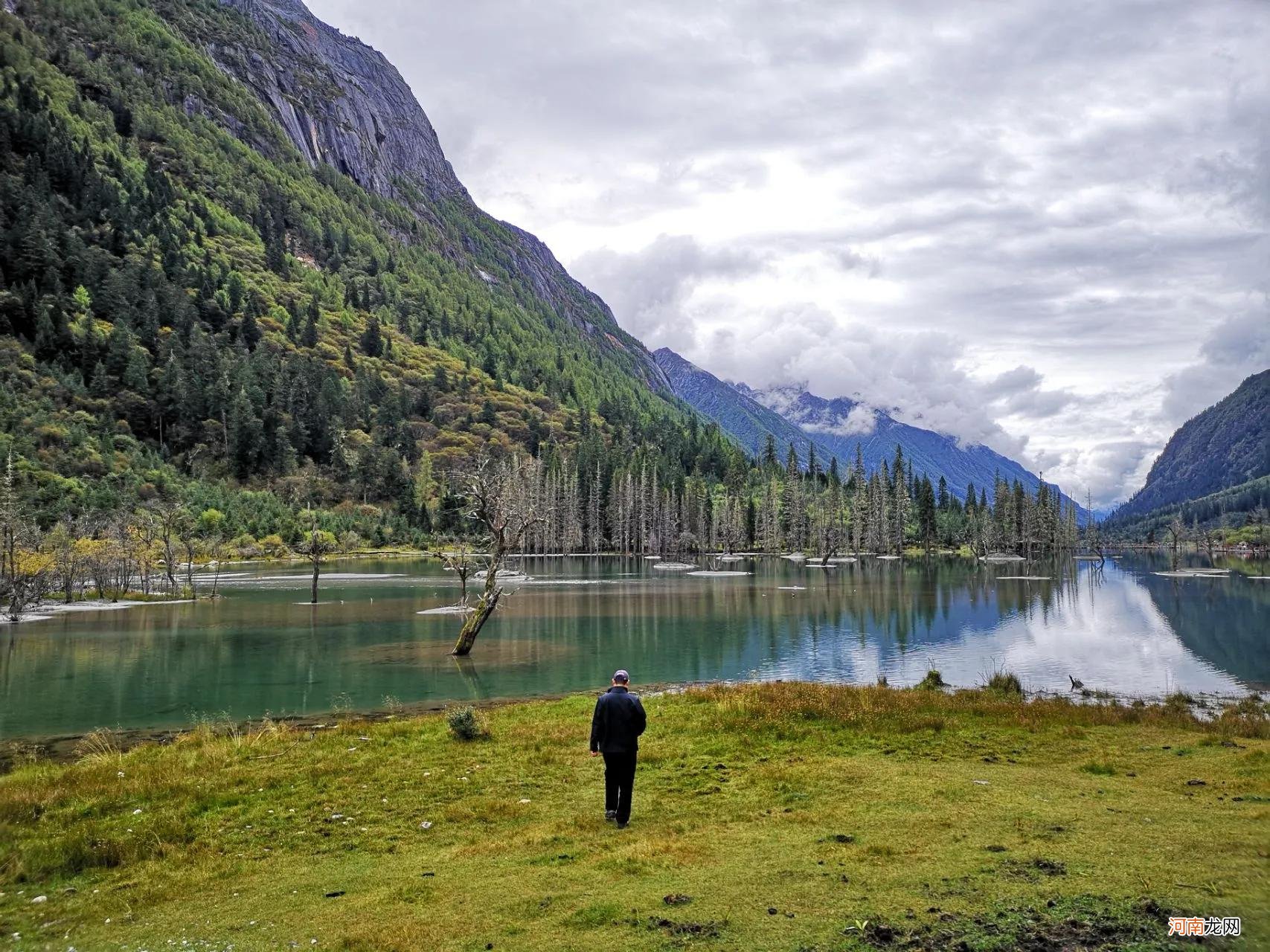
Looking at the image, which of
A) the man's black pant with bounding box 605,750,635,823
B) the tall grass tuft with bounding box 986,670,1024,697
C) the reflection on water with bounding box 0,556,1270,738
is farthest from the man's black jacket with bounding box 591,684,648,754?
the tall grass tuft with bounding box 986,670,1024,697

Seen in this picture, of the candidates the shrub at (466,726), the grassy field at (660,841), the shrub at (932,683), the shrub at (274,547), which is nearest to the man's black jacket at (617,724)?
the grassy field at (660,841)

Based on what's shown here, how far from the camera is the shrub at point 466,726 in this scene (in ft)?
72.3

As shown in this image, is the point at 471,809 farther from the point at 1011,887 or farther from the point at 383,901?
the point at 1011,887

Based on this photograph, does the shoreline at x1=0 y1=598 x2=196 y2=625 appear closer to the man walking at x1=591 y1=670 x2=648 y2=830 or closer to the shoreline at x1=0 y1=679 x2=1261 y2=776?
the shoreline at x1=0 y1=679 x2=1261 y2=776

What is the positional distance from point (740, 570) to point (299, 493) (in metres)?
93.2

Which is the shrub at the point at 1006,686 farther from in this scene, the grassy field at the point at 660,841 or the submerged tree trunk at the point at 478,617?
the submerged tree trunk at the point at 478,617

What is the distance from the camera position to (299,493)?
163 m

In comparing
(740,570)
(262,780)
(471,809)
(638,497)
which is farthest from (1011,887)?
(638,497)

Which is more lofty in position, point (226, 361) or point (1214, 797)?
point (226, 361)

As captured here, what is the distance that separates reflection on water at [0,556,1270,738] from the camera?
115ft

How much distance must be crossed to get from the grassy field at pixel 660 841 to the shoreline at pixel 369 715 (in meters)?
2.90

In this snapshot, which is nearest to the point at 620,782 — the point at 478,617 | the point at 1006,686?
the point at 1006,686

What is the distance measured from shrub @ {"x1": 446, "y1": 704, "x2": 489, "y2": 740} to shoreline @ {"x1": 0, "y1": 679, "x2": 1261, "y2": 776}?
15.1 feet

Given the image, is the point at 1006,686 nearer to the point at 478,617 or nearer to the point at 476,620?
the point at 478,617
